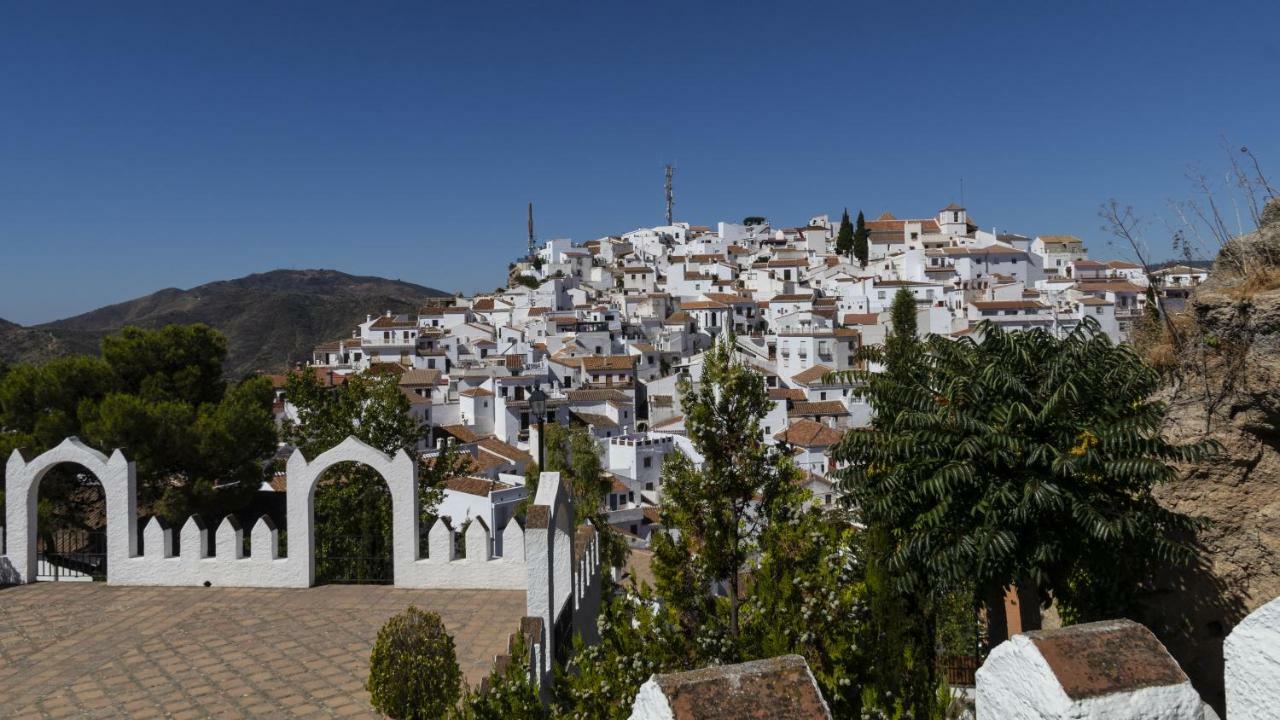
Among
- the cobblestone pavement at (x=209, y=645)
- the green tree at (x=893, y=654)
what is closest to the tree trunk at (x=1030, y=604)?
the green tree at (x=893, y=654)

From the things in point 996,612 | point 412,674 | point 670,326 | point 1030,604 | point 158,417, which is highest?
point 670,326

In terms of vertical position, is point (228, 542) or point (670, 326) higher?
point (670, 326)

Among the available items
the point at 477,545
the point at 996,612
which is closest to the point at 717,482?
the point at 996,612

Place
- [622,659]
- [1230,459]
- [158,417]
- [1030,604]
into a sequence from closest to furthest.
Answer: [622,659]
[1230,459]
[1030,604]
[158,417]

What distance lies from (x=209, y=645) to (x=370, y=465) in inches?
102

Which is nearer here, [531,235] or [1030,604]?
[1030,604]

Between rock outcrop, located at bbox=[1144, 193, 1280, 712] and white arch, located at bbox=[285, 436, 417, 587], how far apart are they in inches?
316

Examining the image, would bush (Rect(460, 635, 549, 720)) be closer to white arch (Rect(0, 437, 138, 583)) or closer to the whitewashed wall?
the whitewashed wall

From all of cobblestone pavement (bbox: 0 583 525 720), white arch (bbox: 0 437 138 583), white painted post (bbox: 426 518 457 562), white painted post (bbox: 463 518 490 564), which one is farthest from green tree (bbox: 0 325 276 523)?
white painted post (bbox: 463 518 490 564)

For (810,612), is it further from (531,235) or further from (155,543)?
(531,235)

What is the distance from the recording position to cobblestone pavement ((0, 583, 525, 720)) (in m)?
7.15

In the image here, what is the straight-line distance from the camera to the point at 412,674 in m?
6.40

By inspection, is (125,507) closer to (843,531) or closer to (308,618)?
(308,618)

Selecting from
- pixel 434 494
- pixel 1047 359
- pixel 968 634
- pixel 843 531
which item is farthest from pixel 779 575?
pixel 434 494
